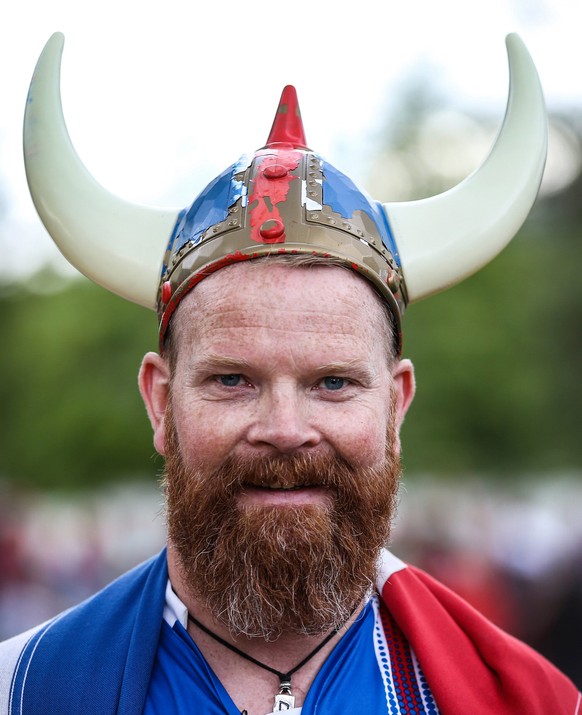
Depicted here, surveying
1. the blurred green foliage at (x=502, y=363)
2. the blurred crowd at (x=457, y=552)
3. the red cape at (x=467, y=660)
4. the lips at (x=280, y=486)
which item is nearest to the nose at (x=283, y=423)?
the lips at (x=280, y=486)

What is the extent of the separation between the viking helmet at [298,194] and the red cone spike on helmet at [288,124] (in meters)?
0.06

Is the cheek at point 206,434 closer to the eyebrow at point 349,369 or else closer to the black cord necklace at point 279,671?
the eyebrow at point 349,369

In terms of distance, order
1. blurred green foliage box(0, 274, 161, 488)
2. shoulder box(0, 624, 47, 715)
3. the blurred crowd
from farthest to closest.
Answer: blurred green foliage box(0, 274, 161, 488) → the blurred crowd → shoulder box(0, 624, 47, 715)

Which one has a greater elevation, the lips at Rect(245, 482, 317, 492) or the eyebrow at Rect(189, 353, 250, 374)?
the eyebrow at Rect(189, 353, 250, 374)

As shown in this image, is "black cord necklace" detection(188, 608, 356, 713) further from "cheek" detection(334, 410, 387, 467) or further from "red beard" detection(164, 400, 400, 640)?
"cheek" detection(334, 410, 387, 467)

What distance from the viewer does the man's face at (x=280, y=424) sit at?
247 cm

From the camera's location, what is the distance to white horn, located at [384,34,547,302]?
9.20 feet

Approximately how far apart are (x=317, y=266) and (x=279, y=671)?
1205 mm

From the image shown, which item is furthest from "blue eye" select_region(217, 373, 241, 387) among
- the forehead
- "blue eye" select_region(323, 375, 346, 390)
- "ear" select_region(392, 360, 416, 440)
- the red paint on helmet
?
"ear" select_region(392, 360, 416, 440)

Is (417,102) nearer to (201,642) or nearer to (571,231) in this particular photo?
(571,231)

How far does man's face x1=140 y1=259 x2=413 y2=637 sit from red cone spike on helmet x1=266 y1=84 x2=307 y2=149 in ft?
1.87

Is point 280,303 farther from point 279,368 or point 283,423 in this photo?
point 283,423

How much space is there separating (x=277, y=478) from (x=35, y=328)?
78.7ft

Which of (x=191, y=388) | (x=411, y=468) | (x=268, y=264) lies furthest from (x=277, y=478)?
(x=411, y=468)
